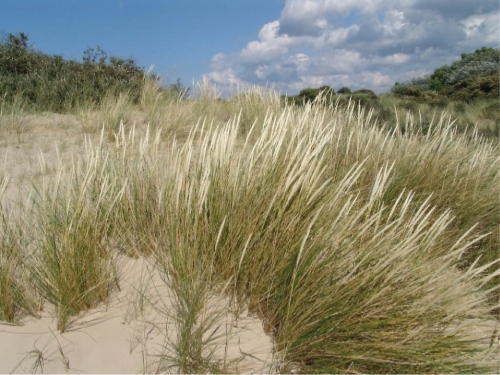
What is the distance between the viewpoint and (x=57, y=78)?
7.48 metres

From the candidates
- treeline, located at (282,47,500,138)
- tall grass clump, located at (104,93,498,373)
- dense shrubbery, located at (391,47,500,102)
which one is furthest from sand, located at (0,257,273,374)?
dense shrubbery, located at (391,47,500,102)

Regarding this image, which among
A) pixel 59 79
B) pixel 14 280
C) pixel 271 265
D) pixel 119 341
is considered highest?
pixel 59 79

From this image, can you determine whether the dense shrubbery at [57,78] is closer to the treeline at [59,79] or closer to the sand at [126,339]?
the treeline at [59,79]

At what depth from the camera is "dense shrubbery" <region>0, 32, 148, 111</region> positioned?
6730 millimetres

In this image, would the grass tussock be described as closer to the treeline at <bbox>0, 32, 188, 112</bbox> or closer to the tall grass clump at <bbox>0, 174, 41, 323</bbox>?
the tall grass clump at <bbox>0, 174, 41, 323</bbox>

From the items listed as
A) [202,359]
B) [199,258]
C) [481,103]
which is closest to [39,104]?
[199,258]

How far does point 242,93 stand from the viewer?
337 inches

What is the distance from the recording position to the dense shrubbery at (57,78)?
6.73 metres

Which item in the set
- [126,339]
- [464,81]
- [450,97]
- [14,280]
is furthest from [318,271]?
[464,81]

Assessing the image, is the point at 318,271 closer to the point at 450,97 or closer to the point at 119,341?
the point at 119,341

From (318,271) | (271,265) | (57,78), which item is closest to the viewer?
(318,271)

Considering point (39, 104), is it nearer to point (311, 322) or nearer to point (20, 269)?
point (20, 269)

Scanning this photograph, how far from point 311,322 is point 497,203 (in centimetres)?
246

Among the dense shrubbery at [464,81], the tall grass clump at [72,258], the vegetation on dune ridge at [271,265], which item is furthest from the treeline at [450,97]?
the tall grass clump at [72,258]
